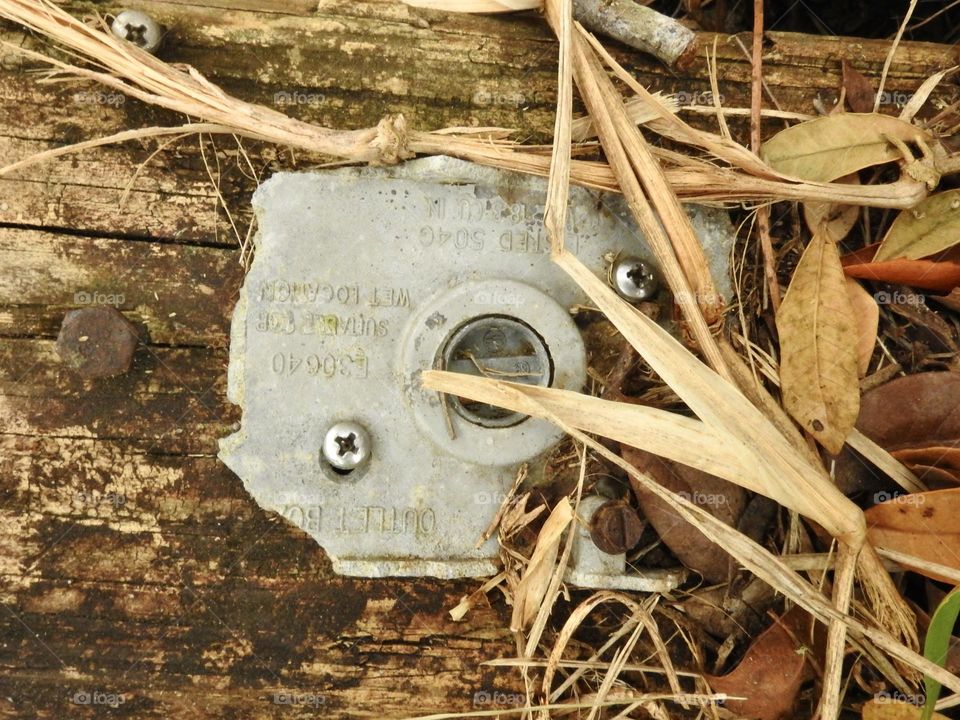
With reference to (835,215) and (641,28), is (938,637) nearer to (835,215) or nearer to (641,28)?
(835,215)

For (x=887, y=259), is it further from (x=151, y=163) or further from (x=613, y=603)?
(x=151, y=163)

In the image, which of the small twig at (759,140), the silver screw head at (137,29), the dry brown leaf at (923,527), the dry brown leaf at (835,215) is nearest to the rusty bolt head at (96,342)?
the silver screw head at (137,29)

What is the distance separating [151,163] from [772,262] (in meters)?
1.42

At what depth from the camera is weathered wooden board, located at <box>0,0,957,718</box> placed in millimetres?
1700

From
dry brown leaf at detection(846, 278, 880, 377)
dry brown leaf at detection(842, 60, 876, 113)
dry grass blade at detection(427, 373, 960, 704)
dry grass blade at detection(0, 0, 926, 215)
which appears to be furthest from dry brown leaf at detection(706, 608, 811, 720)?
dry brown leaf at detection(842, 60, 876, 113)

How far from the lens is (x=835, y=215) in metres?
1.80

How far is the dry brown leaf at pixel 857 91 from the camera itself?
179 cm

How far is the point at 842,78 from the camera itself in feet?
5.95

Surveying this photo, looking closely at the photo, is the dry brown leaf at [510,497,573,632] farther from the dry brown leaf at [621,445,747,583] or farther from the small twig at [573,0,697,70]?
the small twig at [573,0,697,70]

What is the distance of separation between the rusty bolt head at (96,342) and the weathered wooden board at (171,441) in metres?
0.04

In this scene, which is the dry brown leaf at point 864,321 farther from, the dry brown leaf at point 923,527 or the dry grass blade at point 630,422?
the dry grass blade at point 630,422

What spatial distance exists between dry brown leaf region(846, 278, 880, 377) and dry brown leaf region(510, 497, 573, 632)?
0.75m

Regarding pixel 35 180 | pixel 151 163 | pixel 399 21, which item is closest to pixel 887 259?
pixel 399 21

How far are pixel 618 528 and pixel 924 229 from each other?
38.1 inches
